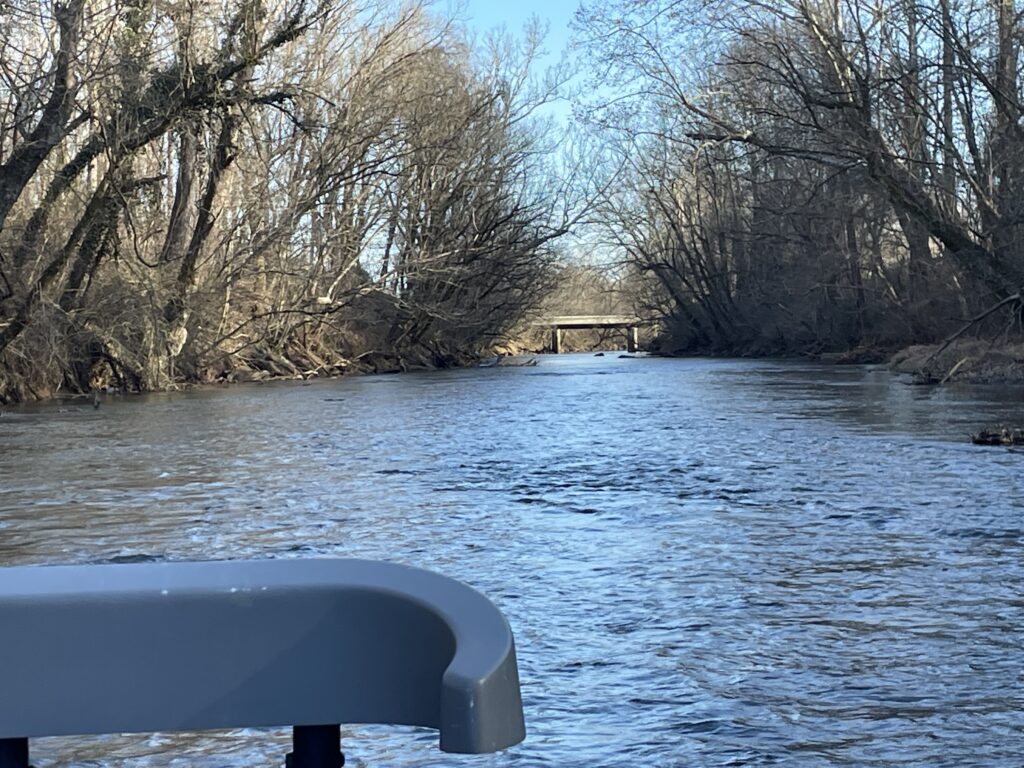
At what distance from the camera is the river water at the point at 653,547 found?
10.4 ft

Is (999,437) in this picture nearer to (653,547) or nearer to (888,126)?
(653,547)

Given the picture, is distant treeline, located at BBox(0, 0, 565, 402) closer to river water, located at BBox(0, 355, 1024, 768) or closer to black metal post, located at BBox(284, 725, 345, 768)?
river water, located at BBox(0, 355, 1024, 768)

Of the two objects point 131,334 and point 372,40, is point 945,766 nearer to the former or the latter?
point 131,334

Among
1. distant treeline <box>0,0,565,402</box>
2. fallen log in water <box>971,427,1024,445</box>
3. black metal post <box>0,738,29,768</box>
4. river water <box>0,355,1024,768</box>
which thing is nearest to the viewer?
black metal post <box>0,738,29,768</box>

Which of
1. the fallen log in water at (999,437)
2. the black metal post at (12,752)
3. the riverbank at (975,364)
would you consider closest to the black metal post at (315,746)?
the black metal post at (12,752)

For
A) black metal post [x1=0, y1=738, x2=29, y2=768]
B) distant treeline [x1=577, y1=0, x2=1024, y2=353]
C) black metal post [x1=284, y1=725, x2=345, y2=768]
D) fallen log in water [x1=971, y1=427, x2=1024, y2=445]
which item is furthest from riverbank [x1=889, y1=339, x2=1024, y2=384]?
black metal post [x1=0, y1=738, x2=29, y2=768]

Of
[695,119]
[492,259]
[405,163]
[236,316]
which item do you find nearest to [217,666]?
[695,119]

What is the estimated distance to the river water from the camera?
3160 millimetres

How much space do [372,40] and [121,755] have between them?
27039 mm

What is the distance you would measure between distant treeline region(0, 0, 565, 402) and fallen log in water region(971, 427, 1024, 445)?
11.8 meters

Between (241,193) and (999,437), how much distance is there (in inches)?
742

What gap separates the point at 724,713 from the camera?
332 centimetres

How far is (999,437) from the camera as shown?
1001 cm

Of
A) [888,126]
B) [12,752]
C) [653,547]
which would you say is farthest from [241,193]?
[12,752]
